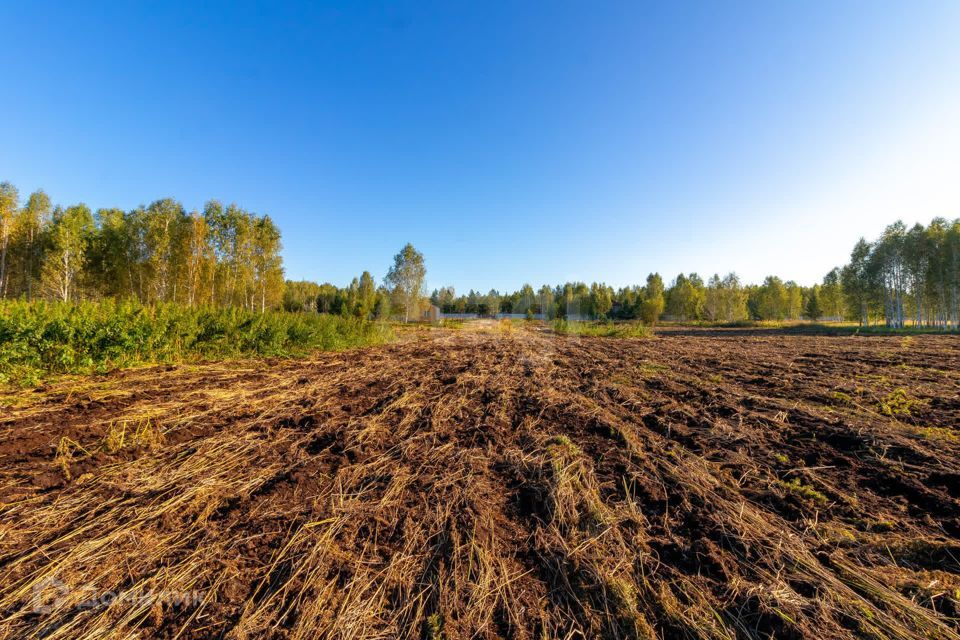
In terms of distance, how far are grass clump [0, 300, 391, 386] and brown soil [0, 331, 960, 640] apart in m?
1.81

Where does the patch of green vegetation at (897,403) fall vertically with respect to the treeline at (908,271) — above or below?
below

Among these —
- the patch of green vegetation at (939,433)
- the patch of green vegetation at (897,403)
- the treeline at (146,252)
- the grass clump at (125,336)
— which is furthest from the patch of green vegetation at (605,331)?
the treeline at (146,252)

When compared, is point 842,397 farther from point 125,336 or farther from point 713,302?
point 713,302

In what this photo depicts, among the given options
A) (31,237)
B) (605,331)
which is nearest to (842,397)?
(605,331)

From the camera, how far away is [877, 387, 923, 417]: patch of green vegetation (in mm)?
4930

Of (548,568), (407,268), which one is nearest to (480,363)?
(548,568)

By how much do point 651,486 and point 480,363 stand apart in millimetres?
7291

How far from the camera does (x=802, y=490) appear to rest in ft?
9.67

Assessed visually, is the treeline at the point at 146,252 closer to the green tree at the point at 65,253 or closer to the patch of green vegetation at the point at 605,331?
the green tree at the point at 65,253

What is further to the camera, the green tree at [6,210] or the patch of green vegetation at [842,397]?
the green tree at [6,210]

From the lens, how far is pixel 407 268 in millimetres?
40719

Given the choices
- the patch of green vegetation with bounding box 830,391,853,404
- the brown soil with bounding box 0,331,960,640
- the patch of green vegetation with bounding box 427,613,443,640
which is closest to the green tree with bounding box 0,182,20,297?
the brown soil with bounding box 0,331,960,640

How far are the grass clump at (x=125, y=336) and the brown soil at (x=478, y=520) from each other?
1.81 metres

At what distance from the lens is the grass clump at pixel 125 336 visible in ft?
20.5
